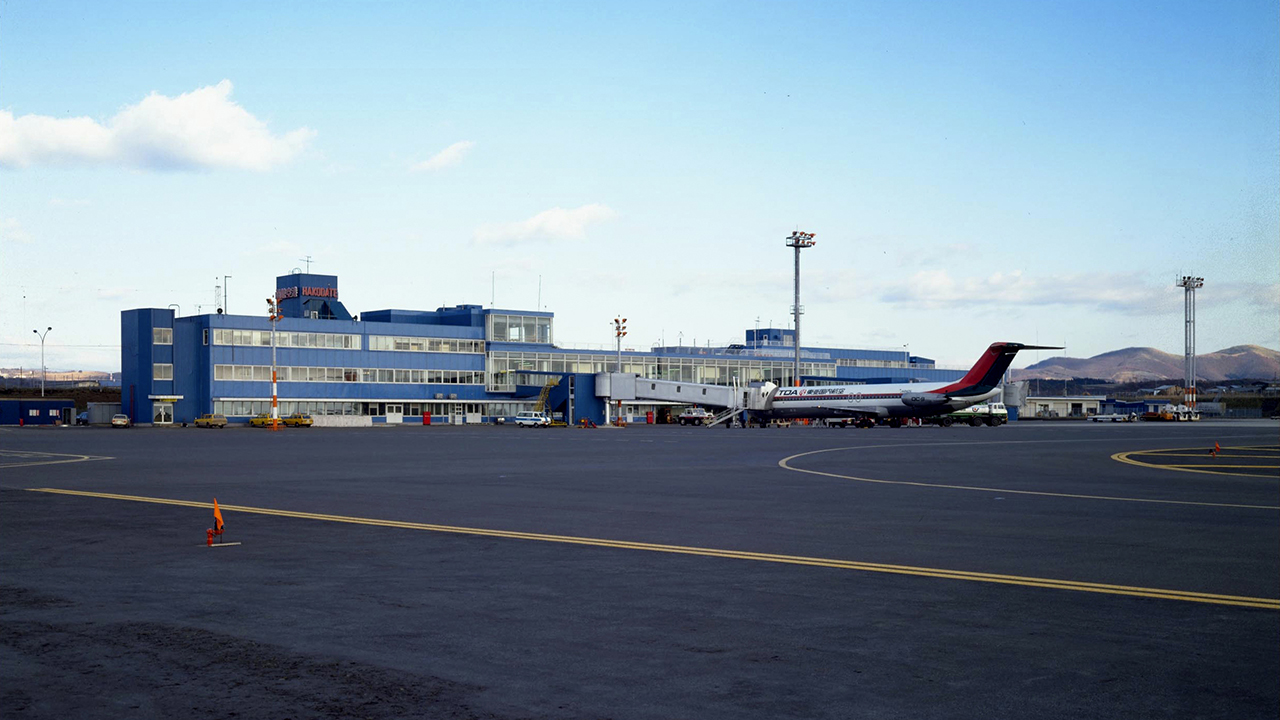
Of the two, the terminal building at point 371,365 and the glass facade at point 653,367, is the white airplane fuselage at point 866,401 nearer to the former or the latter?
the terminal building at point 371,365

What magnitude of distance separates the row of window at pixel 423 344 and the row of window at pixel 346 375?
265 cm

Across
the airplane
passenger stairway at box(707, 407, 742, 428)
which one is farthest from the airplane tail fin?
passenger stairway at box(707, 407, 742, 428)

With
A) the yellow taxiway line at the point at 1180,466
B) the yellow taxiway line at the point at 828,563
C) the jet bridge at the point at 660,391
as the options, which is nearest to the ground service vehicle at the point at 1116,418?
the jet bridge at the point at 660,391

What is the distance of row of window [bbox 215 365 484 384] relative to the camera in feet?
359

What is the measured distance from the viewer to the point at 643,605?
10.4 metres

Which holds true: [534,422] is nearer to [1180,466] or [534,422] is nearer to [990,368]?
[990,368]

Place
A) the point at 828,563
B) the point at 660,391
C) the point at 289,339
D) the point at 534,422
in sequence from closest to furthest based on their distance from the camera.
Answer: the point at 828,563, the point at 534,422, the point at 660,391, the point at 289,339

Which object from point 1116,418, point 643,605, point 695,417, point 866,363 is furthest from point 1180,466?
point 866,363

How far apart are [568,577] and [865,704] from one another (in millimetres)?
5594

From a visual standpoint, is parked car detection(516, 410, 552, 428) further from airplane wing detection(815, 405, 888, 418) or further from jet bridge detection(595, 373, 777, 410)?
airplane wing detection(815, 405, 888, 418)

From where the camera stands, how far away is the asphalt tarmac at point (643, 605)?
23.6ft

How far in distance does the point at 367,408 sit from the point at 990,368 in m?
71.0

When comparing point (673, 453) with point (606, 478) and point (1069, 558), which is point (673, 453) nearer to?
point (606, 478)

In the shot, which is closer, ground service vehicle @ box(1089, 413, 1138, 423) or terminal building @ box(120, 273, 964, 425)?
terminal building @ box(120, 273, 964, 425)
